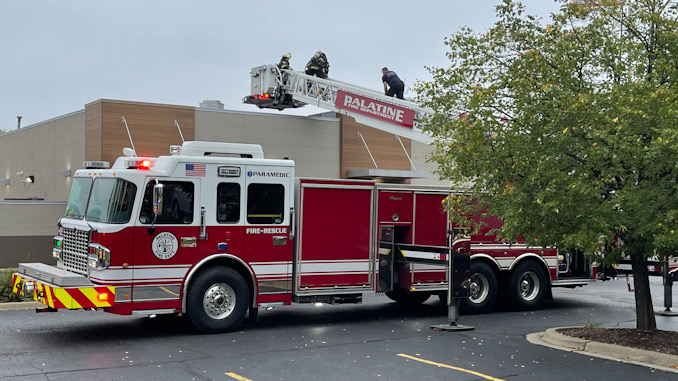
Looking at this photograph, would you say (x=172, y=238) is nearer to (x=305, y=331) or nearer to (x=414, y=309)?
(x=305, y=331)

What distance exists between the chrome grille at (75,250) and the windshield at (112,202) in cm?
32

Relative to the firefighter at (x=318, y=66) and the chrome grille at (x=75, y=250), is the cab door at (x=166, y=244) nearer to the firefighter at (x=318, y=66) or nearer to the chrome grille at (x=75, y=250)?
the chrome grille at (x=75, y=250)

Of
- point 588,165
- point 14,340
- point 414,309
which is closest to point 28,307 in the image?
point 14,340

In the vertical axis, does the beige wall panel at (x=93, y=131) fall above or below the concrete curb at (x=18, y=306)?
above

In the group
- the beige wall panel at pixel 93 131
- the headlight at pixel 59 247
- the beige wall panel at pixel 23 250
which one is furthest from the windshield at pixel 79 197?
the beige wall panel at pixel 93 131

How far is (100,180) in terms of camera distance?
11.2m

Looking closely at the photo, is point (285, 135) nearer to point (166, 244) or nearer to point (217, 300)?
→ point (217, 300)

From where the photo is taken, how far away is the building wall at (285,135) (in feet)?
72.5

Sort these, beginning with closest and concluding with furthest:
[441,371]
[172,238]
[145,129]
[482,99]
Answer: [441,371] → [482,99] → [172,238] → [145,129]

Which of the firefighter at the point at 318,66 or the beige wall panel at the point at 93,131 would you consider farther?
the firefighter at the point at 318,66

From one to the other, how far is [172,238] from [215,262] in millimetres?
785

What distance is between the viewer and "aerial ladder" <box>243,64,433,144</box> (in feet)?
59.2

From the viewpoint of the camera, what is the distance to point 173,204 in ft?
36.1

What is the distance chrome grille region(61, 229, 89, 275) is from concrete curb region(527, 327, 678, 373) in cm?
668
